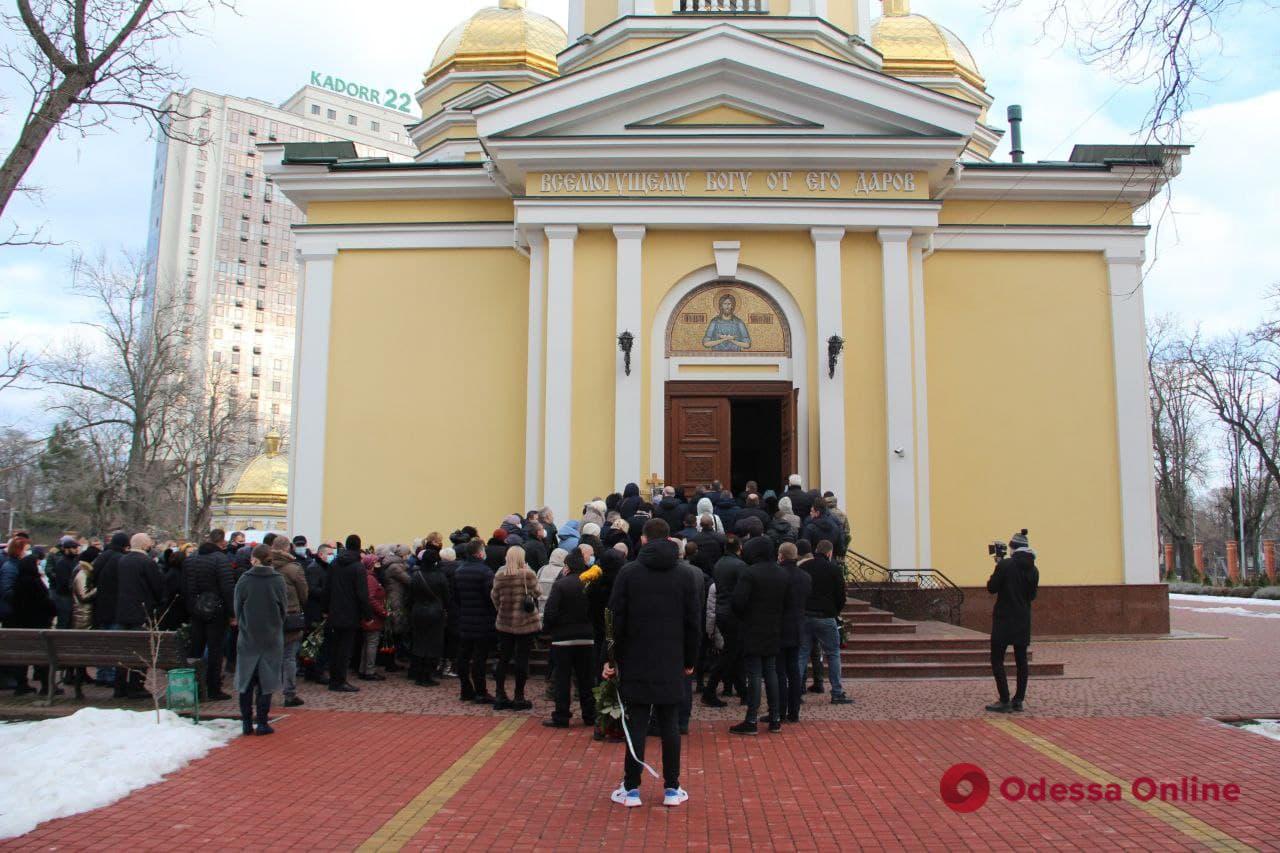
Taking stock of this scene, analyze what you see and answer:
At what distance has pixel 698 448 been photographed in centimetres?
1766

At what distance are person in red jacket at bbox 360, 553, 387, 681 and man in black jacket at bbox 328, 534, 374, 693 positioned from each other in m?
0.18

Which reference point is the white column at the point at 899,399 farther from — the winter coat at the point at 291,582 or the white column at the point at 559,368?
the winter coat at the point at 291,582

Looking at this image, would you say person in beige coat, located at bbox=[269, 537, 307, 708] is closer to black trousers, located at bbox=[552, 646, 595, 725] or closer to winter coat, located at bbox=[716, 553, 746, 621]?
black trousers, located at bbox=[552, 646, 595, 725]

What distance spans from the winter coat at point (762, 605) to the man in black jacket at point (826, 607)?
4.00ft

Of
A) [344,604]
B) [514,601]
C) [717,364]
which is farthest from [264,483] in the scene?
[514,601]

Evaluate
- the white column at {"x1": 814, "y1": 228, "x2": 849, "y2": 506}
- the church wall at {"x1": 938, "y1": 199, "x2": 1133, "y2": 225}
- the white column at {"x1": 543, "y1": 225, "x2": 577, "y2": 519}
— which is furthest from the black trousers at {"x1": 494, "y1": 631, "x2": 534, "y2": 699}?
the church wall at {"x1": 938, "y1": 199, "x2": 1133, "y2": 225}

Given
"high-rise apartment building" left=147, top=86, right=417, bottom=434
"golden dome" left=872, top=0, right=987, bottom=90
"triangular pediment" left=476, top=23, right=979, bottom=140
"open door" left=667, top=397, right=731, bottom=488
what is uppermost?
"high-rise apartment building" left=147, top=86, right=417, bottom=434

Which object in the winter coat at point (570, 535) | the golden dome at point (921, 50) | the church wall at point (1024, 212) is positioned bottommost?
the winter coat at point (570, 535)

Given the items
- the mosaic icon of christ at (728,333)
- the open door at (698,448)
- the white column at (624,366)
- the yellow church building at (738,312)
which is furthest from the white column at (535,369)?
the mosaic icon of christ at (728,333)

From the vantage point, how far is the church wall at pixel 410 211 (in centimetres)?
1948

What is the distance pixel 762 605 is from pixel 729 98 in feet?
37.8

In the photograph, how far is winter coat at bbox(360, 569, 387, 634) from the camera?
11.5m

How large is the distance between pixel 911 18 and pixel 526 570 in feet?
69.9

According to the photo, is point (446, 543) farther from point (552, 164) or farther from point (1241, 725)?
point (1241, 725)
